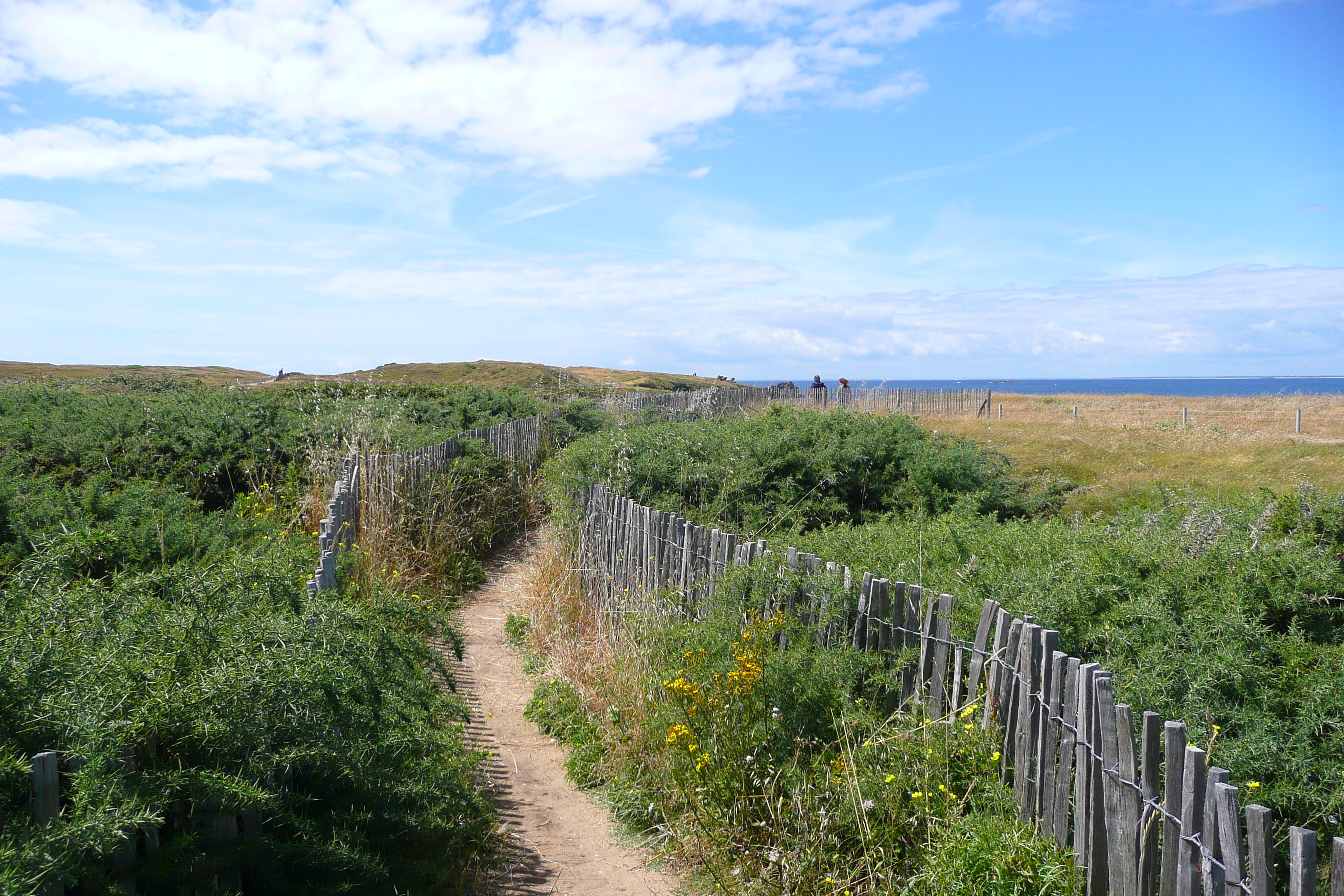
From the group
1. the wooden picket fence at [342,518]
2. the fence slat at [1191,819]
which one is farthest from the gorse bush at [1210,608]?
the wooden picket fence at [342,518]

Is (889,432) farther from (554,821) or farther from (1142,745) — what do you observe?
(1142,745)

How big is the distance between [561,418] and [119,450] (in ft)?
28.7

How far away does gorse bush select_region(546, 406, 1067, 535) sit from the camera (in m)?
7.82

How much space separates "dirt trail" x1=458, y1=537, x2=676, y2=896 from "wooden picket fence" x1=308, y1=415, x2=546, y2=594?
1.38 m

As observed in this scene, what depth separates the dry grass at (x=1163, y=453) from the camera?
1003 cm

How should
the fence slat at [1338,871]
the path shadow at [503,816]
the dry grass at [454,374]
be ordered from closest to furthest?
1. the fence slat at [1338,871]
2. the path shadow at [503,816]
3. the dry grass at [454,374]

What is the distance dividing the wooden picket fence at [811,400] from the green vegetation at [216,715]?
14796 millimetres

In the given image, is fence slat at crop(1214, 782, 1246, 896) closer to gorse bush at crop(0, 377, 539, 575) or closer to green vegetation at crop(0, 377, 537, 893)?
green vegetation at crop(0, 377, 537, 893)

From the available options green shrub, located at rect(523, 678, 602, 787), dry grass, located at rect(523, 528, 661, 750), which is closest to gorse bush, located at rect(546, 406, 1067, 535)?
dry grass, located at rect(523, 528, 661, 750)

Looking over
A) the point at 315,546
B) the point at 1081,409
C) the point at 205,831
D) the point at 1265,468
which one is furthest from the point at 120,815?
the point at 1081,409

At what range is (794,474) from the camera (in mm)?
8477

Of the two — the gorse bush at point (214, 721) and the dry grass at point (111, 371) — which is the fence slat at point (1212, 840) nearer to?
the gorse bush at point (214, 721)

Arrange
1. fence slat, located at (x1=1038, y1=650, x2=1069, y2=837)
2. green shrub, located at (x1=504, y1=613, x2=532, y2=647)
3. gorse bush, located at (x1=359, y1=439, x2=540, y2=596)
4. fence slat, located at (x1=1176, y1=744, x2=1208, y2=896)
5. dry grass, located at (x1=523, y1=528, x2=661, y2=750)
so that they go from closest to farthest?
1. fence slat, located at (x1=1176, y1=744, x2=1208, y2=896)
2. fence slat, located at (x1=1038, y1=650, x2=1069, y2=837)
3. dry grass, located at (x1=523, y1=528, x2=661, y2=750)
4. green shrub, located at (x1=504, y1=613, x2=532, y2=647)
5. gorse bush, located at (x1=359, y1=439, x2=540, y2=596)

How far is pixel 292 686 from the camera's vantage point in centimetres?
271
